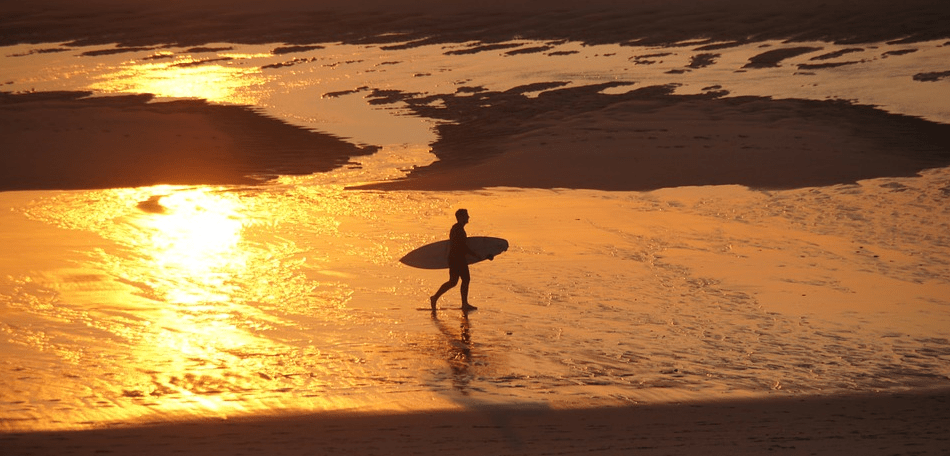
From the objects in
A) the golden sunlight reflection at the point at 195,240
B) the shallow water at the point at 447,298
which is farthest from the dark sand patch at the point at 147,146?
the golden sunlight reflection at the point at 195,240

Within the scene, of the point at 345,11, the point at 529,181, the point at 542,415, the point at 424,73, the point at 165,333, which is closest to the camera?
the point at 542,415

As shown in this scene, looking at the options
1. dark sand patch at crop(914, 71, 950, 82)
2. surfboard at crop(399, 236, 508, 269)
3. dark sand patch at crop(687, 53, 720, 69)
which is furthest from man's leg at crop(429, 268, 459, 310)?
dark sand patch at crop(687, 53, 720, 69)

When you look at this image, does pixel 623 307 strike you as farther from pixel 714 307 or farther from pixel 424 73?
pixel 424 73

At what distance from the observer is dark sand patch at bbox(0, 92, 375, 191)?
2303 cm

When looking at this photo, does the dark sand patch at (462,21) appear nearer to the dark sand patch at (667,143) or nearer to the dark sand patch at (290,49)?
the dark sand patch at (290,49)

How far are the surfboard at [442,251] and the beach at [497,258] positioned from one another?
47cm

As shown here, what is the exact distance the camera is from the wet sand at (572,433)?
928 centimetres

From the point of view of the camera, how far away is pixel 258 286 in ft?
49.2

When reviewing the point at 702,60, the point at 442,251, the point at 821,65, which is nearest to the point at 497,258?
the point at 442,251

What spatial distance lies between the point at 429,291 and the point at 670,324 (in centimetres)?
334

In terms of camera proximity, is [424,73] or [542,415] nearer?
[542,415]

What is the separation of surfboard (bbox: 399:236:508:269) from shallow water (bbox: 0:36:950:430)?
383mm

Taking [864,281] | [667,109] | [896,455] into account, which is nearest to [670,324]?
[864,281]

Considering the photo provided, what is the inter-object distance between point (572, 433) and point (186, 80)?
102 ft
